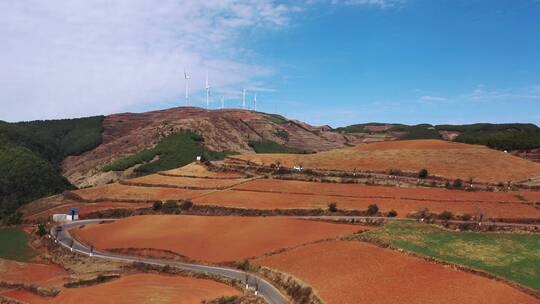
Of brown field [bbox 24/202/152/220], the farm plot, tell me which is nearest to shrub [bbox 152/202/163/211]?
brown field [bbox 24/202/152/220]

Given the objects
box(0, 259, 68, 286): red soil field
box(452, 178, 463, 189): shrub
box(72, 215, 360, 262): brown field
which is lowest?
box(0, 259, 68, 286): red soil field

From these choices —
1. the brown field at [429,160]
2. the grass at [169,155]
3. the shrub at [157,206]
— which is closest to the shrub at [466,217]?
the brown field at [429,160]

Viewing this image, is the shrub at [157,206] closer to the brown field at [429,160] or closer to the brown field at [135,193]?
the brown field at [135,193]

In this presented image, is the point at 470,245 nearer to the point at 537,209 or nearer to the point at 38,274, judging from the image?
the point at 537,209

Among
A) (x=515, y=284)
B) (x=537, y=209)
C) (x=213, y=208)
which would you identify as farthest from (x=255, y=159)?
(x=515, y=284)

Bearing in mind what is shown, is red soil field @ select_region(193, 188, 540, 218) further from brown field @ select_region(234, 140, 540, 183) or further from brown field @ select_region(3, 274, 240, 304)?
brown field @ select_region(3, 274, 240, 304)

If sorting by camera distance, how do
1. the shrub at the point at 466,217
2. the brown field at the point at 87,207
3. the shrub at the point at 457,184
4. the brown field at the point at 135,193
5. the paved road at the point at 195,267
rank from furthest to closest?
the brown field at the point at 135,193, the brown field at the point at 87,207, the shrub at the point at 457,184, the shrub at the point at 466,217, the paved road at the point at 195,267
